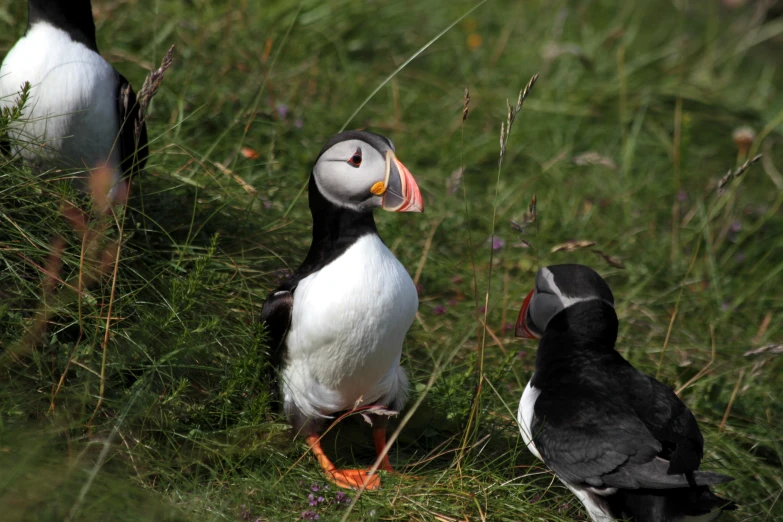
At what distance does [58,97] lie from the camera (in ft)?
10.7

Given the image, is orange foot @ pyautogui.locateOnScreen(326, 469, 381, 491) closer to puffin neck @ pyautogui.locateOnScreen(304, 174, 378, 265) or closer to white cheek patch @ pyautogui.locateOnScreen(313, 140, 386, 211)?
puffin neck @ pyautogui.locateOnScreen(304, 174, 378, 265)

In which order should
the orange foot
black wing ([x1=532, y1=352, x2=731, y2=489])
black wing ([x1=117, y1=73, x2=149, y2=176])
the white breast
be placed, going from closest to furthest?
1. black wing ([x1=532, y1=352, x2=731, y2=489])
2. the orange foot
3. the white breast
4. black wing ([x1=117, y1=73, x2=149, y2=176])

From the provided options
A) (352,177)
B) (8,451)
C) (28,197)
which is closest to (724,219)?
(352,177)

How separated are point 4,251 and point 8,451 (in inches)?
34.0

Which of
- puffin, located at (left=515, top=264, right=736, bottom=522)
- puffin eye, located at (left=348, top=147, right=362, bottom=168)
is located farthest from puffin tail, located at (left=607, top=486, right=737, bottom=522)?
puffin eye, located at (left=348, top=147, right=362, bottom=168)

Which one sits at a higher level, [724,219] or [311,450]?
[311,450]

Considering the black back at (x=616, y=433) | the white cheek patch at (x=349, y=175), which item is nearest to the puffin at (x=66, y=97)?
the white cheek patch at (x=349, y=175)

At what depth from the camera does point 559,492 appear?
3.37 metres

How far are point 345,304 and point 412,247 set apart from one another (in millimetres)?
1623

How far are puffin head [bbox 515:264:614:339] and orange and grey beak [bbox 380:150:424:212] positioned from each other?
85 centimetres

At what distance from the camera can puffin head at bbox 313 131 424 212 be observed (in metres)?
2.97

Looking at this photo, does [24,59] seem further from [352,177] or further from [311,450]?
[311,450]

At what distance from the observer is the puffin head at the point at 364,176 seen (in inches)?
117

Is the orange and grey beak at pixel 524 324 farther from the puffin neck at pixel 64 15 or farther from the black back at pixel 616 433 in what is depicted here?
the puffin neck at pixel 64 15
